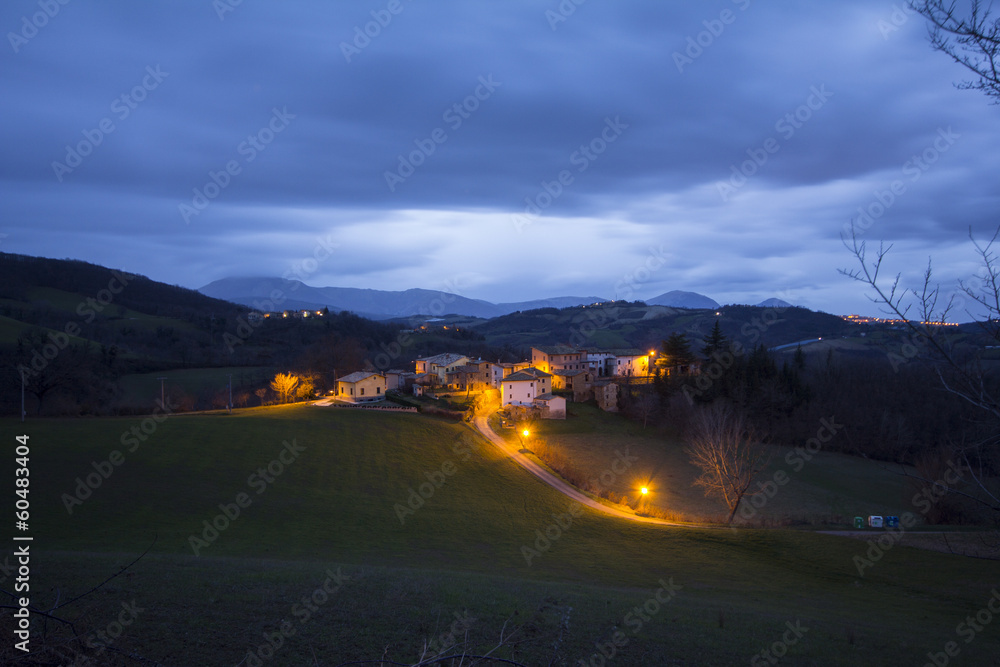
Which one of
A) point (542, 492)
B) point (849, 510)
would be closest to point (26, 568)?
point (542, 492)

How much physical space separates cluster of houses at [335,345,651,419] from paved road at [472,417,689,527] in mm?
9128

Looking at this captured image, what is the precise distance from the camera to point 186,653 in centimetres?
725

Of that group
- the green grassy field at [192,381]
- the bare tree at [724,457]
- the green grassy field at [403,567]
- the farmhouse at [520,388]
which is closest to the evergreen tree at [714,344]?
the bare tree at [724,457]

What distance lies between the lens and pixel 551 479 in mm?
35125

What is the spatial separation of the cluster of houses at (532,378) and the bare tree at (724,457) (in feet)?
47.4

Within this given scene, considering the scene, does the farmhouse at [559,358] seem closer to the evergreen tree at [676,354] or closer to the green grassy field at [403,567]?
the evergreen tree at [676,354]

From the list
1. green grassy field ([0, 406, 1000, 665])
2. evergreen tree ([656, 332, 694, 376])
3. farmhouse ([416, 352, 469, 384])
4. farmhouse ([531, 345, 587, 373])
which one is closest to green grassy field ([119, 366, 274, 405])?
farmhouse ([416, 352, 469, 384])

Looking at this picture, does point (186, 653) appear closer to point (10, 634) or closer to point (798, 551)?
point (10, 634)

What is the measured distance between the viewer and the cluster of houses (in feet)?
187

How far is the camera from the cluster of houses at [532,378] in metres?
56.9

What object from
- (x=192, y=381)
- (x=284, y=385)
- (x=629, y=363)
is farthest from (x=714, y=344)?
(x=192, y=381)

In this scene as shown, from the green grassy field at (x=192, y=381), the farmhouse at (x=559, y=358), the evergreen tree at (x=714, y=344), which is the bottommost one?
the green grassy field at (x=192, y=381)

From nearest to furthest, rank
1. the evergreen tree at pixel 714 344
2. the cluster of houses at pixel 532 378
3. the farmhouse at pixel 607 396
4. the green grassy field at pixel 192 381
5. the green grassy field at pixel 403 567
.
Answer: the green grassy field at pixel 403 567
the green grassy field at pixel 192 381
the cluster of houses at pixel 532 378
the farmhouse at pixel 607 396
the evergreen tree at pixel 714 344

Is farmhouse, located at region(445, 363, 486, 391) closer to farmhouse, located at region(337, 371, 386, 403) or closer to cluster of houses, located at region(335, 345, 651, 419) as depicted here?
cluster of houses, located at region(335, 345, 651, 419)
